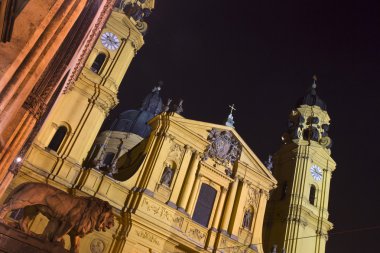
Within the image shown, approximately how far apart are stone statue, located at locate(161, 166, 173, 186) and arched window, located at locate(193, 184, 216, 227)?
2.29 metres

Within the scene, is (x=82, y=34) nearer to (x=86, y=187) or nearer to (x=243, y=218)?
(x=86, y=187)

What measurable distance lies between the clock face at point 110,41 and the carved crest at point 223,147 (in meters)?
7.54

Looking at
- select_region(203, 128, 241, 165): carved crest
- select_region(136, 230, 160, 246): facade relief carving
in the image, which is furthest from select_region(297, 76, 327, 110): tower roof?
select_region(136, 230, 160, 246): facade relief carving

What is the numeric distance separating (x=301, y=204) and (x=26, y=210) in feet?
63.3

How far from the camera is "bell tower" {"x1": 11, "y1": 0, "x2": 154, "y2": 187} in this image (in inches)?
631

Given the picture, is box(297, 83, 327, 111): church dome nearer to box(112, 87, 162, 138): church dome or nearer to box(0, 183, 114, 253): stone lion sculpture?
box(112, 87, 162, 138): church dome

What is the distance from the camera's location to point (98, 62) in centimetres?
2055

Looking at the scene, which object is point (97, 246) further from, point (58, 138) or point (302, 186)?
point (302, 186)

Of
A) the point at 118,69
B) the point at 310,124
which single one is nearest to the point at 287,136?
the point at 310,124

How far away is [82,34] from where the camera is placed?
33.0 feet

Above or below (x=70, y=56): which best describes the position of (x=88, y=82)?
above

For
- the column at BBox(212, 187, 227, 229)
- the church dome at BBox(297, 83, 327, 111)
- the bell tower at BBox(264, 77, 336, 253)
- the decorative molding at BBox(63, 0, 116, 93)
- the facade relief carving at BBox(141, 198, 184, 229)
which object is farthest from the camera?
the church dome at BBox(297, 83, 327, 111)

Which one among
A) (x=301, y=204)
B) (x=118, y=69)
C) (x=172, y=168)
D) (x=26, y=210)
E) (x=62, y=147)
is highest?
(x=118, y=69)

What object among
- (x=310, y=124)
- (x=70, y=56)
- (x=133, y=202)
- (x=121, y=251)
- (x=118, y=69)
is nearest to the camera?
(x=70, y=56)
